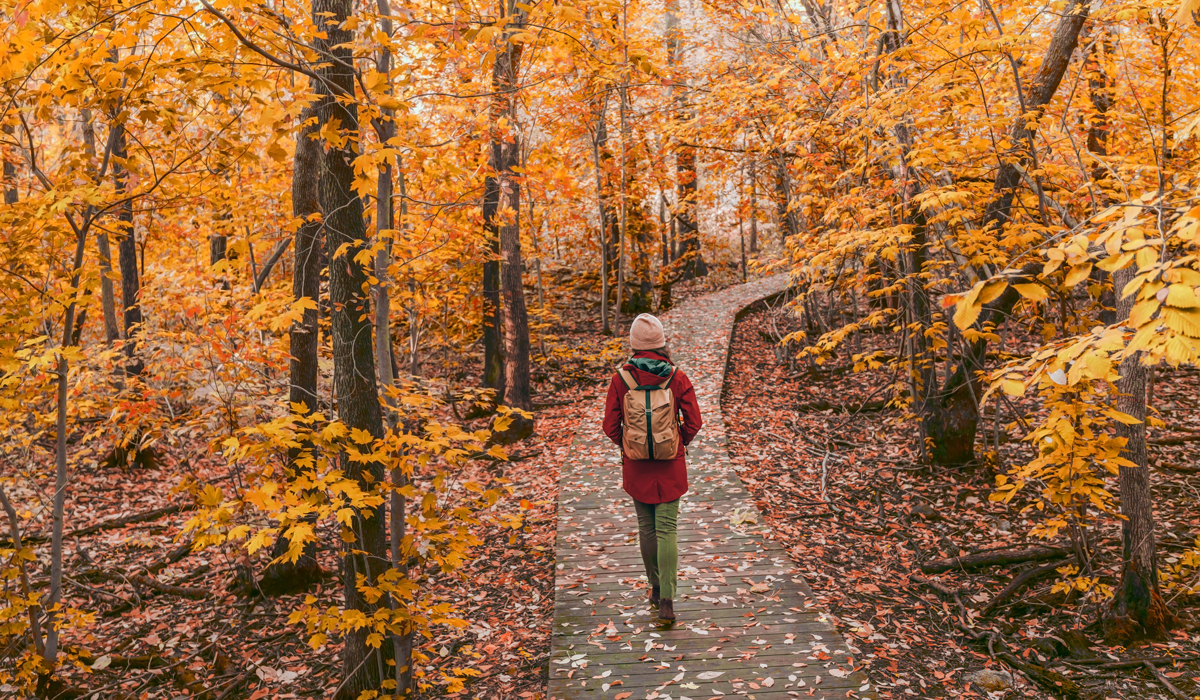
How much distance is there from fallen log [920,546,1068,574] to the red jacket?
10.7 ft

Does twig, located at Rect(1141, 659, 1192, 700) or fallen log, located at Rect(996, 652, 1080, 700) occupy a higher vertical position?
twig, located at Rect(1141, 659, 1192, 700)

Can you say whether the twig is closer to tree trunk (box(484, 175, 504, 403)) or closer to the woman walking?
the woman walking

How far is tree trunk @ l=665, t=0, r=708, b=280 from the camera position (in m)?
15.0

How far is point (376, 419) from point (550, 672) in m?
2.06

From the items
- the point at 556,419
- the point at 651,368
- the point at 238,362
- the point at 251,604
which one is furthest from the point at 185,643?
the point at 556,419

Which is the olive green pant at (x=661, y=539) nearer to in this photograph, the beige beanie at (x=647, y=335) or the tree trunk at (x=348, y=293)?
the beige beanie at (x=647, y=335)

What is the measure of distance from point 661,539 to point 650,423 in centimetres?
84

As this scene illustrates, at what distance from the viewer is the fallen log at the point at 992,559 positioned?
6.02 metres

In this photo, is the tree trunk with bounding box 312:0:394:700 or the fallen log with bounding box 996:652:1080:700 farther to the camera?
the fallen log with bounding box 996:652:1080:700

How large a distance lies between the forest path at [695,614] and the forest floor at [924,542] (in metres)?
0.42

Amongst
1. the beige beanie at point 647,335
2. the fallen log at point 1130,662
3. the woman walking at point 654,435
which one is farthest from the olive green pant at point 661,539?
the fallen log at point 1130,662

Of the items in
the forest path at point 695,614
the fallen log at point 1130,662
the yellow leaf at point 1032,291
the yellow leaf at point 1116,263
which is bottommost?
the fallen log at point 1130,662

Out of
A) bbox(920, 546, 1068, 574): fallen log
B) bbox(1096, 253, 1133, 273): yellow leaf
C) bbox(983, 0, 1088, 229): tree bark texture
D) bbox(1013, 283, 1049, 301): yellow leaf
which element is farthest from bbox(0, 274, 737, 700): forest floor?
bbox(983, 0, 1088, 229): tree bark texture

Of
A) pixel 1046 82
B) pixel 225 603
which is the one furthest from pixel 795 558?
pixel 225 603
